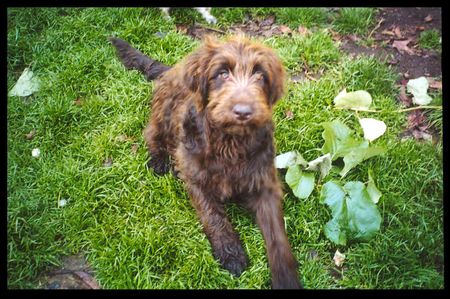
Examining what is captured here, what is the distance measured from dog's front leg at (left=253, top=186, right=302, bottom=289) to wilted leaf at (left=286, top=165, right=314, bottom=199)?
0.91 feet

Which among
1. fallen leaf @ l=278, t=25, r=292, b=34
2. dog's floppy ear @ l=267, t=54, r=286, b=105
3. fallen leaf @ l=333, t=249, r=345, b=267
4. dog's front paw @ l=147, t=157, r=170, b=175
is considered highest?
dog's floppy ear @ l=267, t=54, r=286, b=105

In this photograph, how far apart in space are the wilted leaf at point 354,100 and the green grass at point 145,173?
0.28ft

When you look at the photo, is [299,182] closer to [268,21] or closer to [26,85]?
[268,21]

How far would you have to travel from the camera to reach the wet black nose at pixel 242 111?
306 centimetres

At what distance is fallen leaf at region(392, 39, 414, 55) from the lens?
521 centimetres

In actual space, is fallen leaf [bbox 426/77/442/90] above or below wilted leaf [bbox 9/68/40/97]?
above

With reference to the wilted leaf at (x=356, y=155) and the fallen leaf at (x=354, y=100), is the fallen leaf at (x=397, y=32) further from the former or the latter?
the wilted leaf at (x=356, y=155)

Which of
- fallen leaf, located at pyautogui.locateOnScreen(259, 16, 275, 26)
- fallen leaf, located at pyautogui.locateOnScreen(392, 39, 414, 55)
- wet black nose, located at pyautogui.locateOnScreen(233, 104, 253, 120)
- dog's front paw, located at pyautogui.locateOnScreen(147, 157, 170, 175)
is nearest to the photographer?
wet black nose, located at pyautogui.locateOnScreen(233, 104, 253, 120)

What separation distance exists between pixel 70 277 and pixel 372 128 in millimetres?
2861

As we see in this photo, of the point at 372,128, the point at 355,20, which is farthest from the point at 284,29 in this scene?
the point at 372,128

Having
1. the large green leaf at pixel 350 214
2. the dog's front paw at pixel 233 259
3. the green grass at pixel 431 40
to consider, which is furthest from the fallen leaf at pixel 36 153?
the green grass at pixel 431 40

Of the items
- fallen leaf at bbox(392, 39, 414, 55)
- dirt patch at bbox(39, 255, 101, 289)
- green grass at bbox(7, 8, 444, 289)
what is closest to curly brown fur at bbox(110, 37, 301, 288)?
green grass at bbox(7, 8, 444, 289)

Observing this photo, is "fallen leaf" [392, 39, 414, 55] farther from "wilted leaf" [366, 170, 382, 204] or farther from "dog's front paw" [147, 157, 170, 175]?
"dog's front paw" [147, 157, 170, 175]
